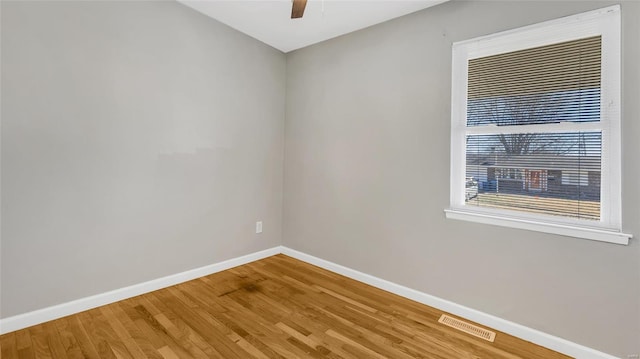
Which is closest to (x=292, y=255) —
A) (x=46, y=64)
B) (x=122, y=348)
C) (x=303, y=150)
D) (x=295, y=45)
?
(x=303, y=150)

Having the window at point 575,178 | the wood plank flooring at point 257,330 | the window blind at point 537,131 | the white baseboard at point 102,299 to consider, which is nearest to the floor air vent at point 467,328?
the wood plank flooring at point 257,330

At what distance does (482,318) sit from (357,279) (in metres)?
1.14

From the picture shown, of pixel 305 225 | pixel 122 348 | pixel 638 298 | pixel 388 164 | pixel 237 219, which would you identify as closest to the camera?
pixel 638 298

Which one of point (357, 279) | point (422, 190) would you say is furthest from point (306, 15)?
point (357, 279)

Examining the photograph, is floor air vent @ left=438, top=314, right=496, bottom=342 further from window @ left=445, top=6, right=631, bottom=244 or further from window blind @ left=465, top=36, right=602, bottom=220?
window blind @ left=465, top=36, right=602, bottom=220

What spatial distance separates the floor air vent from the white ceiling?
2.58m

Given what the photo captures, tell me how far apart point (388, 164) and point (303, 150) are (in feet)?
3.82

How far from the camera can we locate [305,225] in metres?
3.43

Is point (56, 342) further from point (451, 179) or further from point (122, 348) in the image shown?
point (451, 179)

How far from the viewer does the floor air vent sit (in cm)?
200

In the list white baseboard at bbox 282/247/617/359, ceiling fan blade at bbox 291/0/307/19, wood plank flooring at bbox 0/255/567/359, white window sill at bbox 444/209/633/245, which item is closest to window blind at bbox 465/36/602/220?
white window sill at bbox 444/209/633/245

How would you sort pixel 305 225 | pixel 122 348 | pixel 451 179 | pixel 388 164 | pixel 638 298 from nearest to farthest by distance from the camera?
1. pixel 638 298
2. pixel 122 348
3. pixel 451 179
4. pixel 388 164
5. pixel 305 225

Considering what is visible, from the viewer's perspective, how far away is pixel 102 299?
2250 mm

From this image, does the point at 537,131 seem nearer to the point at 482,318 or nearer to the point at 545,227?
the point at 545,227
